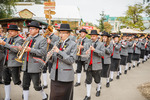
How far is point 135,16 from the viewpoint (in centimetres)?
3281

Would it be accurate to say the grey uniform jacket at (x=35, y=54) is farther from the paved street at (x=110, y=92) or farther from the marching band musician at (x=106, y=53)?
the marching band musician at (x=106, y=53)

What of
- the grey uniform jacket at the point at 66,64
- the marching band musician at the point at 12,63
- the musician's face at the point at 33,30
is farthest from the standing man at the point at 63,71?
the marching band musician at the point at 12,63

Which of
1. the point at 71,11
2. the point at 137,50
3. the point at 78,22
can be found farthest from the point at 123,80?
the point at 71,11

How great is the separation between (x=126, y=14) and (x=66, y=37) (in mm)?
33569

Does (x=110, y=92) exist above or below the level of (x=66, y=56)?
below

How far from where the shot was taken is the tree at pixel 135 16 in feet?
103

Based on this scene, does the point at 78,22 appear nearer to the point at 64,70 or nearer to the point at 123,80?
the point at 123,80

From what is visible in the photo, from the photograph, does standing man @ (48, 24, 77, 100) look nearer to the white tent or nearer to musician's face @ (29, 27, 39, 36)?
musician's face @ (29, 27, 39, 36)

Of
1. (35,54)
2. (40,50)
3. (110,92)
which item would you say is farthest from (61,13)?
(40,50)

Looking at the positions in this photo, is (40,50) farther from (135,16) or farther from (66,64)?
(135,16)

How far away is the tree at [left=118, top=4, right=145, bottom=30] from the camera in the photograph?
103 ft

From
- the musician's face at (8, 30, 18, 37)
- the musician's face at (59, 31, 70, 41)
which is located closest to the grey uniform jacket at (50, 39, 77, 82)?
the musician's face at (59, 31, 70, 41)

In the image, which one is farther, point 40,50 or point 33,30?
point 33,30

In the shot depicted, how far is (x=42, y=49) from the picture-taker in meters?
4.06
